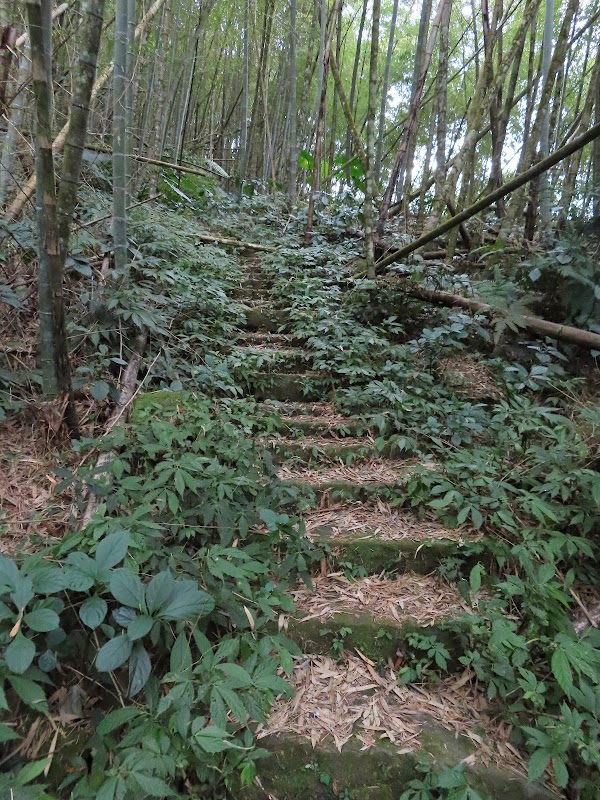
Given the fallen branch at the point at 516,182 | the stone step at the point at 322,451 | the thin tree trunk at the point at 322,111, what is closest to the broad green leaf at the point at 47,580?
the stone step at the point at 322,451

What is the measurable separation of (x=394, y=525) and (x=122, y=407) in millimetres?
1673

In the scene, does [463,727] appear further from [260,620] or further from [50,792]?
[50,792]

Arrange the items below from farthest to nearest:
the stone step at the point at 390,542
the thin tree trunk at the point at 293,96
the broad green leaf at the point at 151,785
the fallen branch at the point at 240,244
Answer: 1. the thin tree trunk at the point at 293,96
2. the fallen branch at the point at 240,244
3. the stone step at the point at 390,542
4. the broad green leaf at the point at 151,785

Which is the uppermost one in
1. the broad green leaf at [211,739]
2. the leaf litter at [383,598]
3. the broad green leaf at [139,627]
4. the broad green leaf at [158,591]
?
the broad green leaf at [158,591]

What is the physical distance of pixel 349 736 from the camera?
155cm

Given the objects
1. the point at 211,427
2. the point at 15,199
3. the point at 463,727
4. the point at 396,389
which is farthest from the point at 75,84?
the point at 463,727

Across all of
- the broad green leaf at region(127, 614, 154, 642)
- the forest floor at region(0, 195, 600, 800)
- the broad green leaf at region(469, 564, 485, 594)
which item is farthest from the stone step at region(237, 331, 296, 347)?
the broad green leaf at region(127, 614, 154, 642)

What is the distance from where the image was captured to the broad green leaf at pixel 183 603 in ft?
4.26

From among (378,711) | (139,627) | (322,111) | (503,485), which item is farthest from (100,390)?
(322,111)

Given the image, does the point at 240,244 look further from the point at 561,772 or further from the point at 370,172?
the point at 561,772

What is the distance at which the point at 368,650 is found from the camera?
6.07 feet

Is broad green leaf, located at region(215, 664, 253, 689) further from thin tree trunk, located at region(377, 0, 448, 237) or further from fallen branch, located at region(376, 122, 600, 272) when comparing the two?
thin tree trunk, located at region(377, 0, 448, 237)

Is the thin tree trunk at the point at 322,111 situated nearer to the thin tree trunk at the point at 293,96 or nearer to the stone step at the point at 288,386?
the thin tree trunk at the point at 293,96

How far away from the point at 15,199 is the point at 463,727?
4032mm
